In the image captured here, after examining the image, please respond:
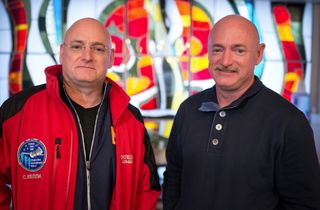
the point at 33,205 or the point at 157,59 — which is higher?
the point at 157,59

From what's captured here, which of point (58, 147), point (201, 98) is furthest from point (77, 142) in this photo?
point (201, 98)

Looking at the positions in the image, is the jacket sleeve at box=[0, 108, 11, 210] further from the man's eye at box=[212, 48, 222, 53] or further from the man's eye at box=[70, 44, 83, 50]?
the man's eye at box=[212, 48, 222, 53]

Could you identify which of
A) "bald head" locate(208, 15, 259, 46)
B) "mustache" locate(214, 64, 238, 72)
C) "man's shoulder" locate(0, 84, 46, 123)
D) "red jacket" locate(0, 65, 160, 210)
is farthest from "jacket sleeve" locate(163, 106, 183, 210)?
"man's shoulder" locate(0, 84, 46, 123)

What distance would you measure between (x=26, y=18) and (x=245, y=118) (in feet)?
18.6

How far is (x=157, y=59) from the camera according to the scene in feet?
20.7

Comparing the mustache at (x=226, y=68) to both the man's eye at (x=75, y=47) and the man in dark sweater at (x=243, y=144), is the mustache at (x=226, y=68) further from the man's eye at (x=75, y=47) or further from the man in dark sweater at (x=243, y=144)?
the man's eye at (x=75, y=47)

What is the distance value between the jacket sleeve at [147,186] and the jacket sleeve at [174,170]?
0.17 feet

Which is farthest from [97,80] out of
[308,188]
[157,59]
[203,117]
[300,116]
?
[157,59]

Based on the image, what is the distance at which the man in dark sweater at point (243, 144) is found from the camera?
3.98 feet

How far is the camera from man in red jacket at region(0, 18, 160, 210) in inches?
54.7

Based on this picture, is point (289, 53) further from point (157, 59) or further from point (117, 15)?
point (117, 15)

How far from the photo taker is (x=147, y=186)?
61.2 inches

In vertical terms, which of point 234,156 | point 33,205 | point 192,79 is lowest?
point 33,205

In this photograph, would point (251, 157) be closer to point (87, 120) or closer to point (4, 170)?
point (87, 120)
